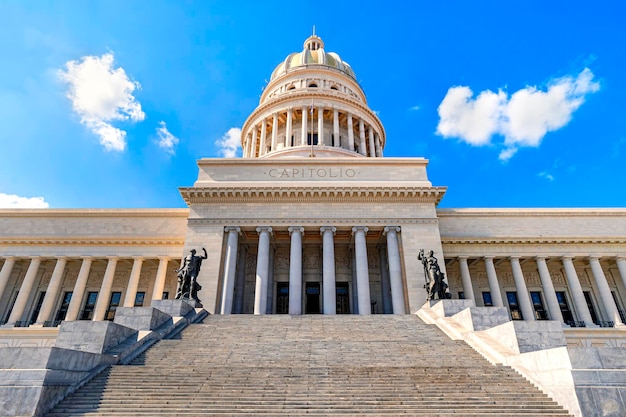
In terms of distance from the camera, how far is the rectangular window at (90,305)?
27.1 m

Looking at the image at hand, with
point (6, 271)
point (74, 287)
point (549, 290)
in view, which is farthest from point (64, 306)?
point (549, 290)

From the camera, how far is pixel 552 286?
26938 mm

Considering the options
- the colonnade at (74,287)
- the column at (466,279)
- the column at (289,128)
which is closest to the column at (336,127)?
the column at (289,128)

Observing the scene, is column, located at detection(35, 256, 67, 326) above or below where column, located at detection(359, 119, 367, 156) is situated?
below

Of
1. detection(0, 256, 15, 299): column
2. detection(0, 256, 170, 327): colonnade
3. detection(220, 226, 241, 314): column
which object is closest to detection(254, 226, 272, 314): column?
detection(220, 226, 241, 314): column

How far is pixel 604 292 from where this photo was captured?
2661cm

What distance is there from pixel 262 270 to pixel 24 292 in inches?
710

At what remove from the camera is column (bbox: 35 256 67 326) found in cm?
2561

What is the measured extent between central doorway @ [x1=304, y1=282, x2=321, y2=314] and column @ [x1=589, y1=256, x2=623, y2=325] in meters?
21.0

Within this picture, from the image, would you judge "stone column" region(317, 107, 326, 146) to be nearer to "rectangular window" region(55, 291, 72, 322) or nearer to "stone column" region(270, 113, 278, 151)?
"stone column" region(270, 113, 278, 151)

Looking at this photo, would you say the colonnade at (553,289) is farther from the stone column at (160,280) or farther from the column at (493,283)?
the stone column at (160,280)

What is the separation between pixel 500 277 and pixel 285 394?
26585 millimetres

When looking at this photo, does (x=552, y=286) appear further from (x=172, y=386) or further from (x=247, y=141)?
(x=247, y=141)

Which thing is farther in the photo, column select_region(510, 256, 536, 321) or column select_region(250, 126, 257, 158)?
column select_region(250, 126, 257, 158)
